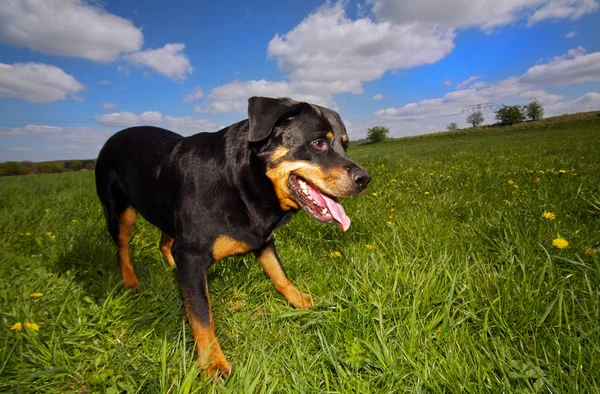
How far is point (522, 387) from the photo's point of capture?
1449 millimetres

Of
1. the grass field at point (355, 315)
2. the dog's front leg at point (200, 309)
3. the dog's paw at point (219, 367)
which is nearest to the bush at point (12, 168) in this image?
the grass field at point (355, 315)

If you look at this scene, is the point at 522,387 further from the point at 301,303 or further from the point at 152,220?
the point at 152,220

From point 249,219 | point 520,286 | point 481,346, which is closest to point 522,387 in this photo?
point 481,346

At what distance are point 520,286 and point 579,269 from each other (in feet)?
1.69

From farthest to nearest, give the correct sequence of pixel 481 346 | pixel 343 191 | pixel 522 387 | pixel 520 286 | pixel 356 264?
1. pixel 356 264
2. pixel 343 191
3. pixel 520 286
4. pixel 481 346
5. pixel 522 387

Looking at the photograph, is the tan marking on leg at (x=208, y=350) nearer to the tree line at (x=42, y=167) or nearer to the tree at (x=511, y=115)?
the tree line at (x=42, y=167)

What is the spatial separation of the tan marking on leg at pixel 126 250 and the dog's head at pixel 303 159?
1.91 metres

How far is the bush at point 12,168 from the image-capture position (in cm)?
5644

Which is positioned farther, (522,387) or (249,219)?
(249,219)

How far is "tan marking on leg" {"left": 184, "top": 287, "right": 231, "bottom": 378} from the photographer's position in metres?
2.01

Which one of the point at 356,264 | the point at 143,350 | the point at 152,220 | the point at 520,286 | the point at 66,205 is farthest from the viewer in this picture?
the point at 66,205

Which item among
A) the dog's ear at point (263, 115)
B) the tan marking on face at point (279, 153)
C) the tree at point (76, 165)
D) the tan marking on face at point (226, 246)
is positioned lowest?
the tree at point (76, 165)

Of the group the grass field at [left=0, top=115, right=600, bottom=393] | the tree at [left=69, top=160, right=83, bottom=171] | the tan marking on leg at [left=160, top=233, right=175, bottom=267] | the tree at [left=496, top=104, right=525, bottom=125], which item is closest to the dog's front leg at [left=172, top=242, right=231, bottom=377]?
the grass field at [left=0, top=115, right=600, bottom=393]

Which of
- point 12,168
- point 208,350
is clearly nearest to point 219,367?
point 208,350
